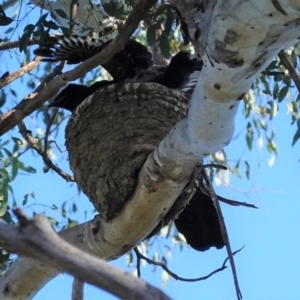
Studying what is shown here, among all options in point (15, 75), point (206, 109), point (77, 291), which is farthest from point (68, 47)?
point (206, 109)

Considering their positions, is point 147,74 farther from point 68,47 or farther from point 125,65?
point 68,47

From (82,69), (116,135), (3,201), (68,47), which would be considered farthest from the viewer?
(3,201)

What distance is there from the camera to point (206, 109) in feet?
6.05

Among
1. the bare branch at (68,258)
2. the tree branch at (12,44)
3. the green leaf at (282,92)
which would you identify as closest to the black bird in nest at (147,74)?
the tree branch at (12,44)

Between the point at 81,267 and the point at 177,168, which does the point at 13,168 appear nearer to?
the point at 177,168

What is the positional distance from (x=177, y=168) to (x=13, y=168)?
143cm

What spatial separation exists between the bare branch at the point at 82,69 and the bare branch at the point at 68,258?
1506 mm

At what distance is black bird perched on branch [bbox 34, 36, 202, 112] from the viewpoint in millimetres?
3094

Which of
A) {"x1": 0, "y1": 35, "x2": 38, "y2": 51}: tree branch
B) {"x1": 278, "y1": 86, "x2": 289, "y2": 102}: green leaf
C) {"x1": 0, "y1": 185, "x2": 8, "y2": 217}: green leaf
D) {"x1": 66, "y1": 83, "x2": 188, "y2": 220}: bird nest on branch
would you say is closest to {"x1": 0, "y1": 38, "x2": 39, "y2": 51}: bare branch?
{"x1": 0, "y1": 35, "x2": 38, "y2": 51}: tree branch

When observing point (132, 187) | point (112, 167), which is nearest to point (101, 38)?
point (112, 167)

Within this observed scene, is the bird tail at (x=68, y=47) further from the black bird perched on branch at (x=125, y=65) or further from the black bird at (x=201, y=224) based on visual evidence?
the black bird at (x=201, y=224)

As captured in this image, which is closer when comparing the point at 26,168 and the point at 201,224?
the point at 201,224

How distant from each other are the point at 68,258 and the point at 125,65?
2450 mm

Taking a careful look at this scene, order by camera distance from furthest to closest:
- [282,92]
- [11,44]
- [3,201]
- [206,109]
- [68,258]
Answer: [282,92] < [11,44] < [3,201] < [206,109] < [68,258]
